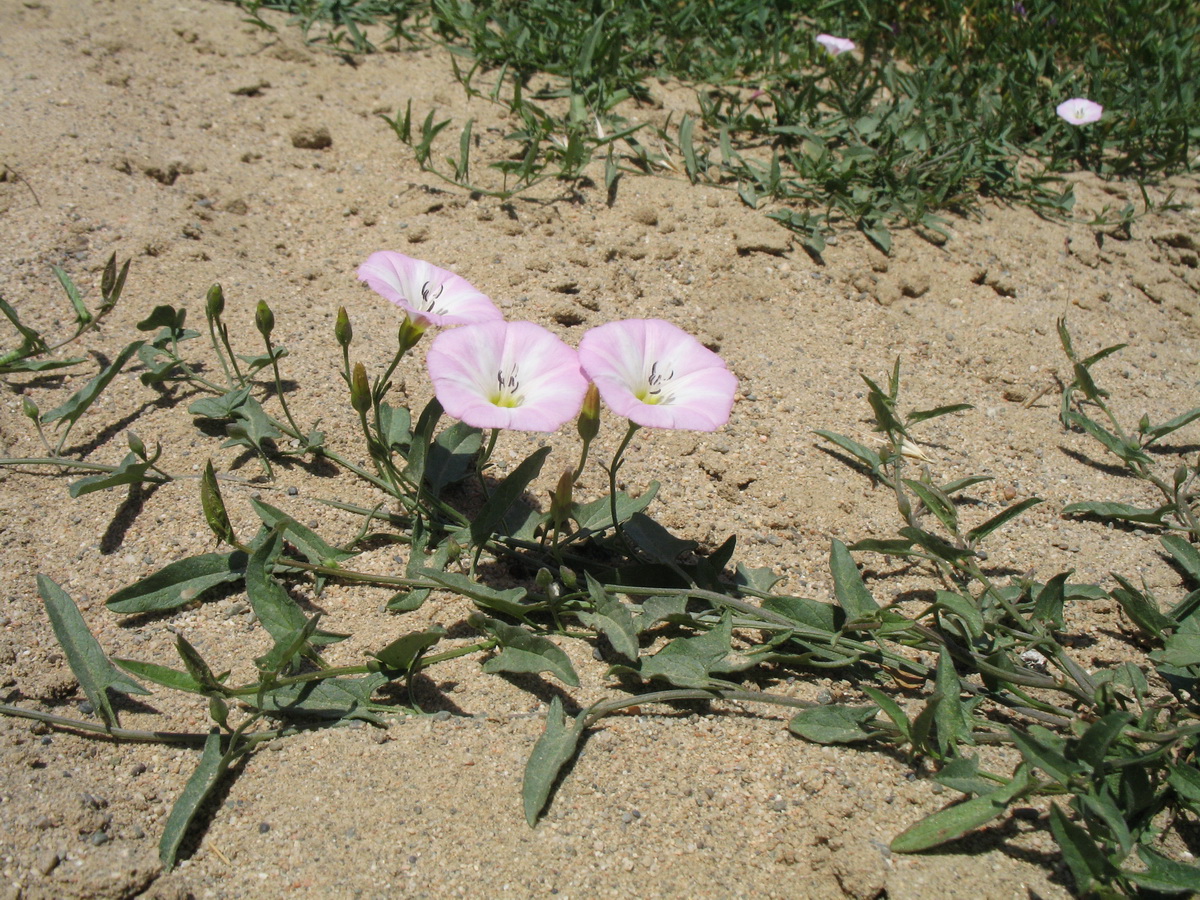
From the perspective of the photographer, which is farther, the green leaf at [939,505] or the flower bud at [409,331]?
the green leaf at [939,505]

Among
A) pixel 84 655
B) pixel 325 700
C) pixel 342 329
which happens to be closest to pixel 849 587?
pixel 325 700

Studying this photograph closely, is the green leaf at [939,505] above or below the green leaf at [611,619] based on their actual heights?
above

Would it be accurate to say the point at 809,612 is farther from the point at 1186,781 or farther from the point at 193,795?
the point at 193,795

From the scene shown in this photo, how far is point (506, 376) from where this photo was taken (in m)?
1.67

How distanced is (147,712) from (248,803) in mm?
271

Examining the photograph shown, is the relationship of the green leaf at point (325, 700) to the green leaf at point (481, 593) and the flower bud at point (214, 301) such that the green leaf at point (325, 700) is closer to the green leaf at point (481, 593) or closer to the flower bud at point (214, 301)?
the green leaf at point (481, 593)

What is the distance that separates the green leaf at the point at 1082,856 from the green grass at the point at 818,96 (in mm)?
2036

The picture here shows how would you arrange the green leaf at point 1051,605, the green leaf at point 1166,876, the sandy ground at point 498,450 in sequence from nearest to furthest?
the green leaf at point 1166,876 < the sandy ground at point 498,450 < the green leaf at point 1051,605

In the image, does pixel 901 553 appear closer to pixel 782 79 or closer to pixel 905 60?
pixel 782 79

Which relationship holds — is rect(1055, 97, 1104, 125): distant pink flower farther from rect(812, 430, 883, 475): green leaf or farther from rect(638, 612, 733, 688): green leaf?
rect(638, 612, 733, 688): green leaf

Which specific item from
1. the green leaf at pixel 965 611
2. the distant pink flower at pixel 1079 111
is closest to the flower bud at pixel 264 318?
the green leaf at pixel 965 611

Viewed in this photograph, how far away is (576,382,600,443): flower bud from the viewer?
1.63m

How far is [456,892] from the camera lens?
1.38 meters

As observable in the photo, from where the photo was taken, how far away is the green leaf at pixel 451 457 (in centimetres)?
204
